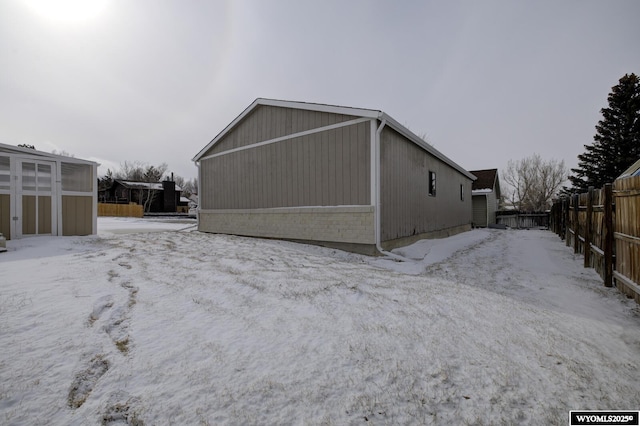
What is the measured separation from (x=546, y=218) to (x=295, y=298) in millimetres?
24677

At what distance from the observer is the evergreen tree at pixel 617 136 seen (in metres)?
19.0

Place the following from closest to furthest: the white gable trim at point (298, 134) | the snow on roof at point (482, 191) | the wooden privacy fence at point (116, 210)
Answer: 1. the white gable trim at point (298, 134)
2. the snow on roof at point (482, 191)
3. the wooden privacy fence at point (116, 210)

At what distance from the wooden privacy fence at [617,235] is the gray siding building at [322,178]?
4157 millimetres

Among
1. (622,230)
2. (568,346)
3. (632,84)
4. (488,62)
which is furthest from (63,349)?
(632,84)

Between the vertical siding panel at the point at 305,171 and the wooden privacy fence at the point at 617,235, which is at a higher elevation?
the vertical siding panel at the point at 305,171

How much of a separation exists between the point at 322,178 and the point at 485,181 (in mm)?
20009

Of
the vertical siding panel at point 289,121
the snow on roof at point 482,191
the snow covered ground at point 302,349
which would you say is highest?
the vertical siding panel at point 289,121

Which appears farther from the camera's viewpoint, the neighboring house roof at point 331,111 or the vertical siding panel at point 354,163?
the vertical siding panel at point 354,163

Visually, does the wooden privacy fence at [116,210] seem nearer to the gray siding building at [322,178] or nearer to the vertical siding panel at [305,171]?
the gray siding building at [322,178]

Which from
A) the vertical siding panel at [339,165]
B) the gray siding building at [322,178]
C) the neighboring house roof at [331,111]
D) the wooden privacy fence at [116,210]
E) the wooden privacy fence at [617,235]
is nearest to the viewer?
the wooden privacy fence at [617,235]

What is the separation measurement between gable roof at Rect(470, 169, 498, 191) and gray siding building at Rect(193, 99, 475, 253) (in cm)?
1211

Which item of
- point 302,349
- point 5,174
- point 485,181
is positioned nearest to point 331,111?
point 302,349

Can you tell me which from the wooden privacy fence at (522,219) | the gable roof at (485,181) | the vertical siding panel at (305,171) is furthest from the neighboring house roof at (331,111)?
the wooden privacy fence at (522,219)

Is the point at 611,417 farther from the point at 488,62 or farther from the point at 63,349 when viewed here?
the point at 488,62
